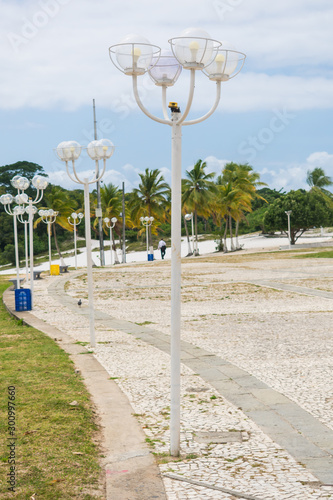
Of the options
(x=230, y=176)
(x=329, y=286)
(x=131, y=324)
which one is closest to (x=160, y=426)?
(x=131, y=324)

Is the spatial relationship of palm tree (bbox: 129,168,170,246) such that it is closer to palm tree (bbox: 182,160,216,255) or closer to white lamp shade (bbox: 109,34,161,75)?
palm tree (bbox: 182,160,216,255)

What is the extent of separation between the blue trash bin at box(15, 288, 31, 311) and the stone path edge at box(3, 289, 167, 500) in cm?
618

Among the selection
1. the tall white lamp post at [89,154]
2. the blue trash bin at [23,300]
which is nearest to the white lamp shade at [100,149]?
the tall white lamp post at [89,154]

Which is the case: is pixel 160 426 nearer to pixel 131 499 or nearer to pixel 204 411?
pixel 204 411

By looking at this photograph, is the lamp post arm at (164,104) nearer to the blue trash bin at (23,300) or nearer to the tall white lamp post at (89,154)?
the tall white lamp post at (89,154)

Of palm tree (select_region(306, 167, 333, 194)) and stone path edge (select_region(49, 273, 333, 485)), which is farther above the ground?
palm tree (select_region(306, 167, 333, 194))

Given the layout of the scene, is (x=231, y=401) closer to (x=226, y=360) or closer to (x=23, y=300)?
(x=226, y=360)

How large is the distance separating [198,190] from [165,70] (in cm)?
4575

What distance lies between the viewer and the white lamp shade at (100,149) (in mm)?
8492

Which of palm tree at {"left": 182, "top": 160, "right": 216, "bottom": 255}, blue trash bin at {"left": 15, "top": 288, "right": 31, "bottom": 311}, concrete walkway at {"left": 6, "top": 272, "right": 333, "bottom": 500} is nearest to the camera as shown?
concrete walkway at {"left": 6, "top": 272, "right": 333, "bottom": 500}

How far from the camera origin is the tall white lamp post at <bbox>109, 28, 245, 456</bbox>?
13.1ft

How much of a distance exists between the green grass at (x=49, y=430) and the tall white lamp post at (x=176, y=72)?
0.74m

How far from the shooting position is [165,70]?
14.2 ft

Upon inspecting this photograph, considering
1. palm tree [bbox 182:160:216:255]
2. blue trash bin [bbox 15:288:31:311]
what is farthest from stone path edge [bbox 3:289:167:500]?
palm tree [bbox 182:160:216:255]
